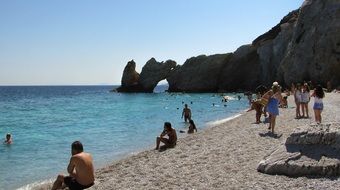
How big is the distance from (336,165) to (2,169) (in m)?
13.5

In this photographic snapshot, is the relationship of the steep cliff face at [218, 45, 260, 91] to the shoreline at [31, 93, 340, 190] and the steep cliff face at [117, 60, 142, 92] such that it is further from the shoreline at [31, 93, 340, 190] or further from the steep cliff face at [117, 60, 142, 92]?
the shoreline at [31, 93, 340, 190]

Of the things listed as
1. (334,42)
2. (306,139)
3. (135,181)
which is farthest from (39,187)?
(334,42)

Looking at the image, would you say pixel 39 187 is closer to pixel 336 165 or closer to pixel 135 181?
pixel 135 181

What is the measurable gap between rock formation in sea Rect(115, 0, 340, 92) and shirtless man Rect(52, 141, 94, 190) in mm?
48953

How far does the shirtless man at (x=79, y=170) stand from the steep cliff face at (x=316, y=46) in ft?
161

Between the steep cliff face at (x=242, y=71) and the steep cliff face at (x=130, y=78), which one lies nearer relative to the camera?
the steep cliff face at (x=242, y=71)

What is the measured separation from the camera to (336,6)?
188 ft

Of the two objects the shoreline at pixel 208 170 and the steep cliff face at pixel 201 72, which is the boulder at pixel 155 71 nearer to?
the steep cliff face at pixel 201 72

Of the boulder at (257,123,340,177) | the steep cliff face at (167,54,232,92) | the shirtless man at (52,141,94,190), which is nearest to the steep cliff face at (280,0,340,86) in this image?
the steep cliff face at (167,54,232,92)

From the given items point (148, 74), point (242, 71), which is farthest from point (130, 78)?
point (242, 71)

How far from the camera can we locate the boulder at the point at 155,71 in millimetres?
112525

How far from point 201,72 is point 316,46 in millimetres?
47317

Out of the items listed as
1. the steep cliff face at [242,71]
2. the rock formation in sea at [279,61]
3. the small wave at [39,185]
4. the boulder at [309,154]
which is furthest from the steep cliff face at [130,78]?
the boulder at [309,154]

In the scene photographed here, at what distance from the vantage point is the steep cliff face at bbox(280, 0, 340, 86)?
180 ft
